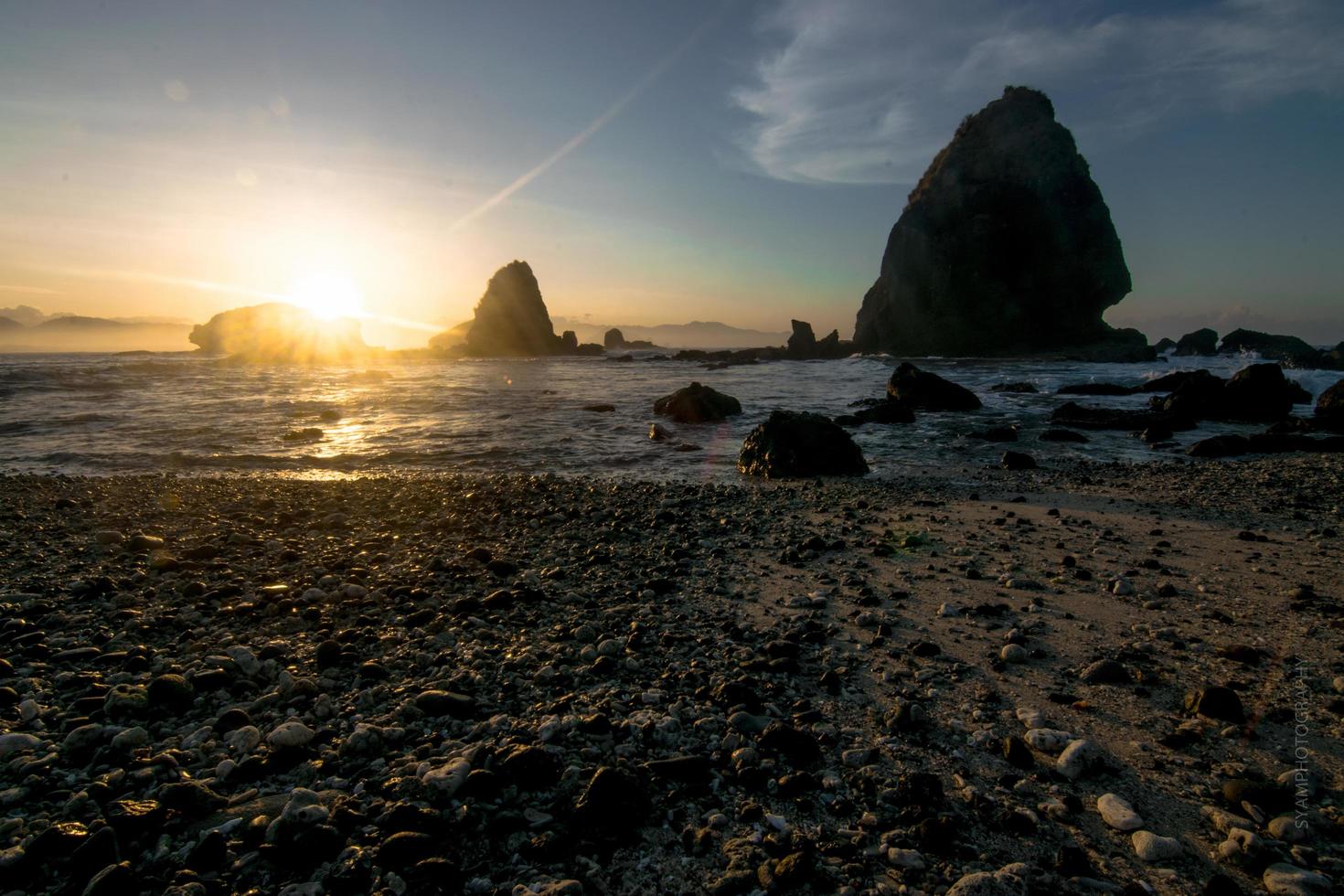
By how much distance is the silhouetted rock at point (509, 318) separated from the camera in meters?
106

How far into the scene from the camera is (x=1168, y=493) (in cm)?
1078

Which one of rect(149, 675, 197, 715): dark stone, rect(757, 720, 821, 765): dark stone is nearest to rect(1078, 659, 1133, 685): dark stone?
rect(757, 720, 821, 765): dark stone

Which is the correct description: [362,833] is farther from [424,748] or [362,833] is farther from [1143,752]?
[1143,752]

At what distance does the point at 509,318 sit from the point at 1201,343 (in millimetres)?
108411

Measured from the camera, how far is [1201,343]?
286 feet

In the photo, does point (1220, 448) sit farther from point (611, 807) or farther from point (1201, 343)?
point (1201, 343)

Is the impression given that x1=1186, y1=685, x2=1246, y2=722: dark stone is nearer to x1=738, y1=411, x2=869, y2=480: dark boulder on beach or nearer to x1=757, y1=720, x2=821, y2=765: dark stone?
x1=757, y1=720, x2=821, y2=765: dark stone

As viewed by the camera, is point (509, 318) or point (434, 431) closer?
point (434, 431)

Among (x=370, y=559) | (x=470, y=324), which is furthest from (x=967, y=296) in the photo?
(x=370, y=559)

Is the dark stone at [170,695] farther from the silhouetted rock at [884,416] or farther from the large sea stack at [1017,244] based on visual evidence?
the large sea stack at [1017,244]

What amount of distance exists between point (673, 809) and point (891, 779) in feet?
4.21

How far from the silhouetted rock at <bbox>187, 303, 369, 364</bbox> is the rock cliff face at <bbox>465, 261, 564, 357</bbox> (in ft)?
65.4

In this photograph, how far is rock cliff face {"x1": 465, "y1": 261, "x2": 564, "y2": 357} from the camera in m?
106

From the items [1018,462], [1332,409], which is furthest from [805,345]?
[1018,462]
